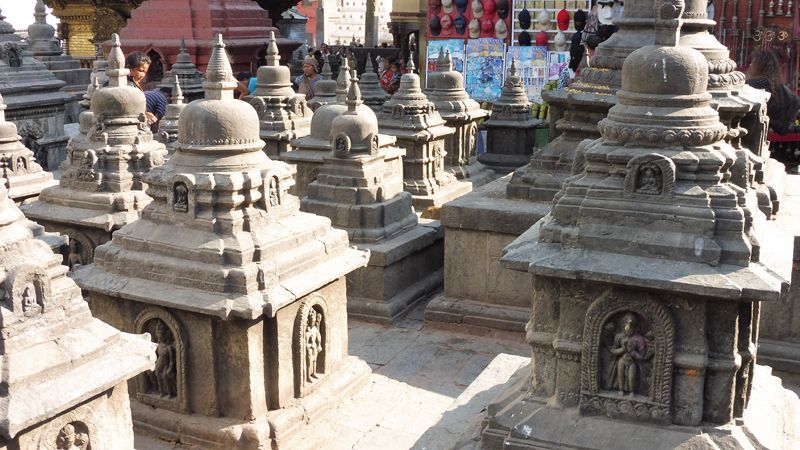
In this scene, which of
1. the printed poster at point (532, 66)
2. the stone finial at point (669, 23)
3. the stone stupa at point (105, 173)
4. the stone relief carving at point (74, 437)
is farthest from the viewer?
the printed poster at point (532, 66)

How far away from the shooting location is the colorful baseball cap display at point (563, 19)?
52.0ft

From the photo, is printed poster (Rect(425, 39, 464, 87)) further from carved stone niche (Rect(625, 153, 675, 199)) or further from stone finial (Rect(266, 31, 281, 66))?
carved stone niche (Rect(625, 153, 675, 199))

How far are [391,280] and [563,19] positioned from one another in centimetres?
906

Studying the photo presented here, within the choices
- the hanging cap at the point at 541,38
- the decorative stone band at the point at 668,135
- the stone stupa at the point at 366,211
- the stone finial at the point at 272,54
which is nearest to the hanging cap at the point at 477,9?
the hanging cap at the point at 541,38

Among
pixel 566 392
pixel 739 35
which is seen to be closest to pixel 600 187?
pixel 566 392

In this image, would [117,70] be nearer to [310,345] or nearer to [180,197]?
[180,197]

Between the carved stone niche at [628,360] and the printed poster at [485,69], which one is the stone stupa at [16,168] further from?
the printed poster at [485,69]

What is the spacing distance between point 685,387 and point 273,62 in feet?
26.1

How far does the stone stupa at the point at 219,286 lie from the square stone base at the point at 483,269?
7.25ft

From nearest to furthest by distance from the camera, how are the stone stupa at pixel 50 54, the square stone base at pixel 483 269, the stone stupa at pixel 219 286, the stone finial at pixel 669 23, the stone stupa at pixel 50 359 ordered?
the stone stupa at pixel 50 359 < the stone finial at pixel 669 23 < the stone stupa at pixel 219 286 < the square stone base at pixel 483 269 < the stone stupa at pixel 50 54

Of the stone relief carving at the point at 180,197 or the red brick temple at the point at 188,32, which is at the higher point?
the red brick temple at the point at 188,32

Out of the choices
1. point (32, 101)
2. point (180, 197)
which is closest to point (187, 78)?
point (32, 101)

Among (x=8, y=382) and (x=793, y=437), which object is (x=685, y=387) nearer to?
(x=793, y=437)

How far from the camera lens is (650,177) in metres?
4.22
